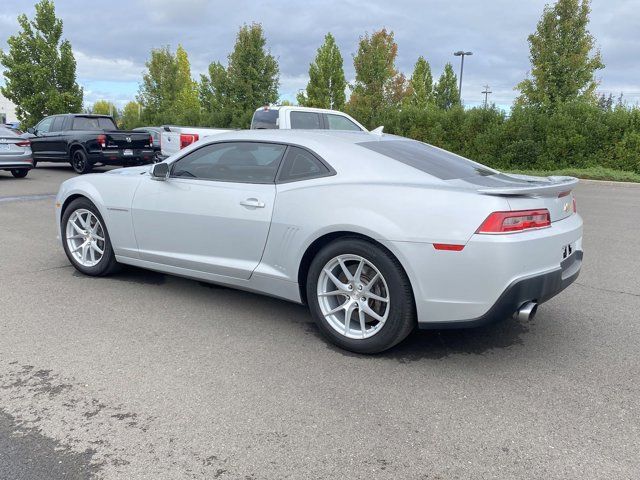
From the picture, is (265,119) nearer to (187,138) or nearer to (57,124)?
(187,138)

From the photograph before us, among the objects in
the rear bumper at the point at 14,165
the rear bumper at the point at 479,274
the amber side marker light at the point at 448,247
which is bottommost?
the rear bumper at the point at 14,165

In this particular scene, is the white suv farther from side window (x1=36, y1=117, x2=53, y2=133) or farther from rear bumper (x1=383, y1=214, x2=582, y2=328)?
side window (x1=36, y1=117, x2=53, y2=133)

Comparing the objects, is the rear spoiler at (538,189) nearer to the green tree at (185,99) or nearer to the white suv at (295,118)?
the white suv at (295,118)

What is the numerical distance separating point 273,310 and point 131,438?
204 centimetres

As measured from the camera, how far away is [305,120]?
38.1 feet

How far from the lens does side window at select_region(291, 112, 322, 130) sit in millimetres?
11512

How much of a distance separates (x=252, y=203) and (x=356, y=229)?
96cm

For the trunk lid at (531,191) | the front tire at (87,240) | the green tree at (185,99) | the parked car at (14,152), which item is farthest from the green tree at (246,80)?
the trunk lid at (531,191)

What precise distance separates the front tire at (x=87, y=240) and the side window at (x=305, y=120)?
648 cm

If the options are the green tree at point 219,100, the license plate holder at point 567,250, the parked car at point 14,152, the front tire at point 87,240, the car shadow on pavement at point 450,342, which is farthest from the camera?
the green tree at point 219,100

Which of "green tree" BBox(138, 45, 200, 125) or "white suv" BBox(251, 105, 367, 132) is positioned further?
"green tree" BBox(138, 45, 200, 125)

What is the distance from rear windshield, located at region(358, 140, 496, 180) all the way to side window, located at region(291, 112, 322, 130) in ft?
23.0

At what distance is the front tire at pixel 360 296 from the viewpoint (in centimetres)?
357

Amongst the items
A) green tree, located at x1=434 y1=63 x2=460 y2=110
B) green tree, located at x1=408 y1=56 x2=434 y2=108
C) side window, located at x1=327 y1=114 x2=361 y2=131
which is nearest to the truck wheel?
side window, located at x1=327 y1=114 x2=361 y2=131
